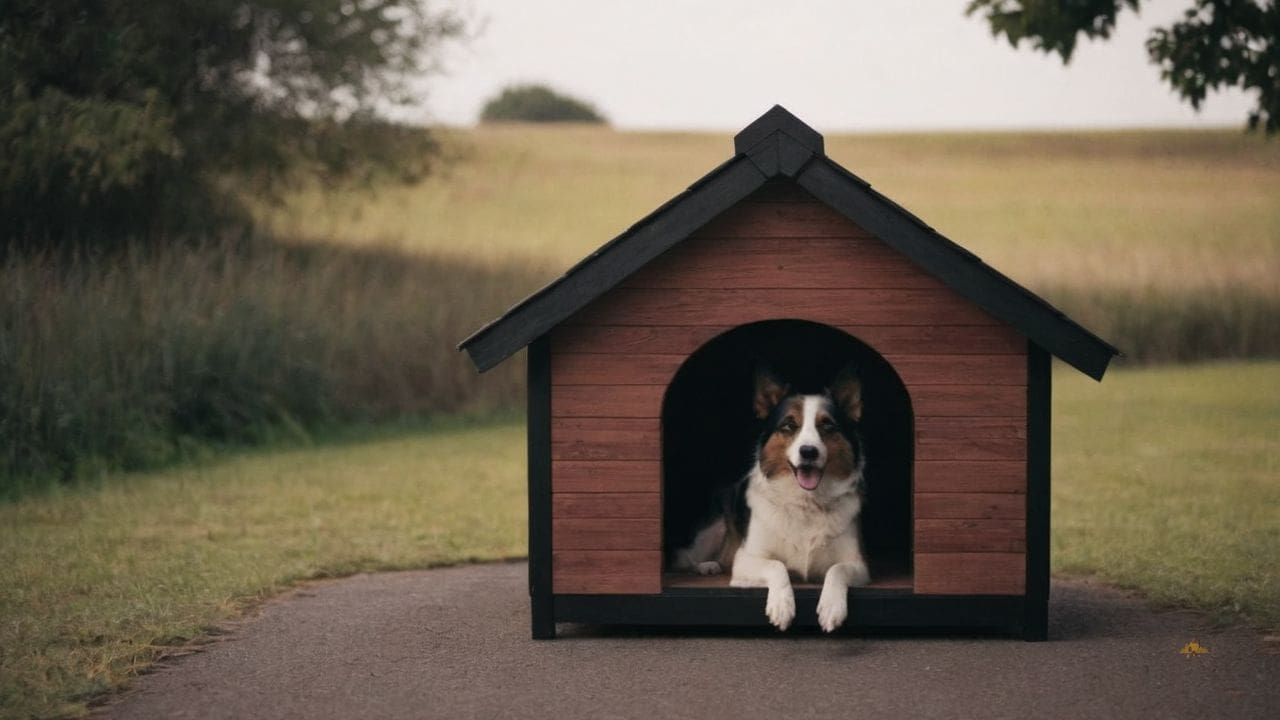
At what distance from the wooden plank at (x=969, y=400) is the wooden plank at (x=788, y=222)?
2.45 feet

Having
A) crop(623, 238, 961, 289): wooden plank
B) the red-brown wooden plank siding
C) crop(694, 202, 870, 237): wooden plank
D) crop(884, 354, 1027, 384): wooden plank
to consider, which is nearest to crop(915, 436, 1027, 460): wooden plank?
the red-brown wooden plank siding

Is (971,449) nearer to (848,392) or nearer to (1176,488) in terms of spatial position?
(848,392)

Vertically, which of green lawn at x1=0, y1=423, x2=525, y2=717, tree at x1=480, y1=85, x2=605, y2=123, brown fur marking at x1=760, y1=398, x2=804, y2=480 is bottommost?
green lawn at x1=0, y1=423, x2=525, y2=717

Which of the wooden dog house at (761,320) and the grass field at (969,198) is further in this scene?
the grass field at (969,198)

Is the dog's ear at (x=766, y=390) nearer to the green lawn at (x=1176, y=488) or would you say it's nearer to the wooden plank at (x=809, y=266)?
the wooden plank at (x=809, y=266)

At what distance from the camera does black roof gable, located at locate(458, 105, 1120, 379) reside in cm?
656

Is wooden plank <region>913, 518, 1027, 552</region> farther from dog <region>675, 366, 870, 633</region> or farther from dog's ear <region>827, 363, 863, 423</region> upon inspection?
dog's ear <region>827, 363, 863, 423</region>

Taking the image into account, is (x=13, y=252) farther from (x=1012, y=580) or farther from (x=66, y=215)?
(x=1012, y=580)

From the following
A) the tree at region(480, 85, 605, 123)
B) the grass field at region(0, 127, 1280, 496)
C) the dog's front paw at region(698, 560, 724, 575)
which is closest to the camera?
the dog's front paw at region(698, 560, 724, 575)

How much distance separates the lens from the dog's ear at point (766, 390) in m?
7.08

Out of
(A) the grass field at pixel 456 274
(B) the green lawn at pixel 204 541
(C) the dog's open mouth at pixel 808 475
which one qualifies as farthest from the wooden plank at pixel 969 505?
(A) the grass field at pixel 456 274

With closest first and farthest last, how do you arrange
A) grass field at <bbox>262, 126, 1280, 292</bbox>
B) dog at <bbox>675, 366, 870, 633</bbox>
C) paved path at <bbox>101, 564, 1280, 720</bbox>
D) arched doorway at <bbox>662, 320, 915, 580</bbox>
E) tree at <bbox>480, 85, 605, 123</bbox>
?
1. paved path at <bbox>101, 564, 1280, 720</bbox>
2. dog at <bbox>675, 366, 870, 633</bbox>
3. arched doorway at <bbox>662, 320, 915, 580</bbox>
4. grass field at <bbox>262, 126, 1280, 292</bbox>
5. tree at <bbox>480, 85, 605, 123</bbox>

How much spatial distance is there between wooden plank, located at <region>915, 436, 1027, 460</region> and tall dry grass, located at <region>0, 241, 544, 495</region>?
7.60 meters

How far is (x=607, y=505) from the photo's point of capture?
22.7 feet
